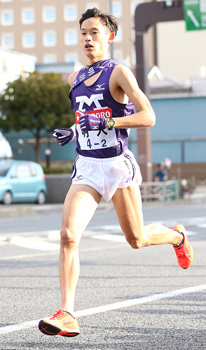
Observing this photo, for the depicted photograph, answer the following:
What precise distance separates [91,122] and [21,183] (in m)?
18.8

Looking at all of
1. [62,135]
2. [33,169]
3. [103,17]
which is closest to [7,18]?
[33,169]

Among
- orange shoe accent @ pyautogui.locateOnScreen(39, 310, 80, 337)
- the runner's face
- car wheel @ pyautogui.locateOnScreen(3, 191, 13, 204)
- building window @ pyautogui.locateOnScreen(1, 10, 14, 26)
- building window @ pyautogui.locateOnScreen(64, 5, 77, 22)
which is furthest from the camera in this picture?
building window @ pyautogui.locateOnScreen(1, 10, 14, 26)

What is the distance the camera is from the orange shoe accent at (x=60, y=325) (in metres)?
4.19

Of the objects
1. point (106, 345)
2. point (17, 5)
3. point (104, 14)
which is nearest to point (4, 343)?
point (106, 345)

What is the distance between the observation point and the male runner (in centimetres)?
456

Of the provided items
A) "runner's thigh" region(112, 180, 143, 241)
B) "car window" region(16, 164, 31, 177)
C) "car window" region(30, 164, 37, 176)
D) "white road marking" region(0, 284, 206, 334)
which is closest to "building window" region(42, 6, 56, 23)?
"car window" region(30, 164, 37, 176)

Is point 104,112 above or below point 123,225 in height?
above

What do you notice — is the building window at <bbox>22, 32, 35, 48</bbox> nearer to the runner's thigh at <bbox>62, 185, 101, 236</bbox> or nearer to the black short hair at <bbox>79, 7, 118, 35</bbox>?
the black short hair at <bbox>79, 7, 118, 35</bbox>

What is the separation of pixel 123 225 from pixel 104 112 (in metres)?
0.86

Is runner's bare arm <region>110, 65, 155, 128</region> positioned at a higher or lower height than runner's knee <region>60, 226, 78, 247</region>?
higher

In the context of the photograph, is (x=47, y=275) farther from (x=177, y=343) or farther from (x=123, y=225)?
(x=177, y=343)

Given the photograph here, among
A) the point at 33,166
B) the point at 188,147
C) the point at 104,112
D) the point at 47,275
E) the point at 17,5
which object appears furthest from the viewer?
the point at 17,5

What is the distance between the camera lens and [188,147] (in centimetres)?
4222

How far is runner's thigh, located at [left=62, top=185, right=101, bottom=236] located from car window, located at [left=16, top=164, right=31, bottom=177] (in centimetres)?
1862
